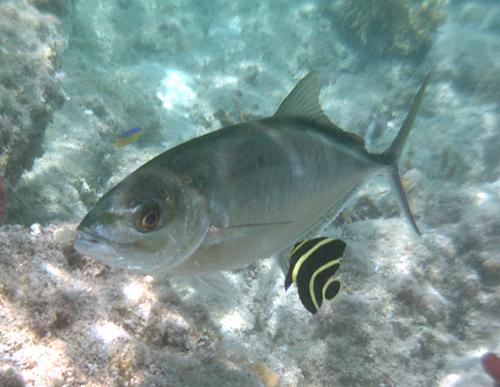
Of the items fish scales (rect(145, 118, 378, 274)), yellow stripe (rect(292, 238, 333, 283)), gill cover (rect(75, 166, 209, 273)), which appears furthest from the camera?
yellow stripe (rect(292, 238, 333, 283))

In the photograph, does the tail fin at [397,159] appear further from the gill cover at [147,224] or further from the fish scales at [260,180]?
the gill cover at [147,224]

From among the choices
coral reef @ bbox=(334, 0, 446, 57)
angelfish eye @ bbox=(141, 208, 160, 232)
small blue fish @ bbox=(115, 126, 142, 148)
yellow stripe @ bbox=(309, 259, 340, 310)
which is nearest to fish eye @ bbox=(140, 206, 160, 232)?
angelfish eye @ bbox=(141, 208, 160, 232)

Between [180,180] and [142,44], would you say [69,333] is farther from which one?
[142,44]

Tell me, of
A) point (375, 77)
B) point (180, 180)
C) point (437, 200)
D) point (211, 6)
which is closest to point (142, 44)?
point (211, 6)

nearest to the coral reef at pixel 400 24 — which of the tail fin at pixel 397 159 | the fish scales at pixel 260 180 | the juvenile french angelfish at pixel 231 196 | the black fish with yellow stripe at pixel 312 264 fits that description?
the tail fin at pixel 397 159

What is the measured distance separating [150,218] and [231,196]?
1.15 ft

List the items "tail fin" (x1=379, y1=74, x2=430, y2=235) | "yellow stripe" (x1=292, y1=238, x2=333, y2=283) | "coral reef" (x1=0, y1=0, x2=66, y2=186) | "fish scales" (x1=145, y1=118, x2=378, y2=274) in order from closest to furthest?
1. "fish scales" (x1=145, y1=118, x2=378, y2=274)
2. "yellow stripe" (x1=292, y1=238, x2=333, y2=283)
3. "tail fin" (x1=379, y1=74, x2=430, y2=235)
4. "coral reef" (x1=0, y1=0, x2=66, y2=186)

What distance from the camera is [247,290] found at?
4.04 meters

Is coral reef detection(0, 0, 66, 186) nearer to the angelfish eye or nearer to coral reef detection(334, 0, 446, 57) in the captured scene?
the angelfish eye

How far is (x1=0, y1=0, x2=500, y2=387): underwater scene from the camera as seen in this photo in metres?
1.25

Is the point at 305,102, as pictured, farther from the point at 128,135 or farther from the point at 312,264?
the point at 128,135

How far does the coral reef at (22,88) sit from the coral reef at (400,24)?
37.2 ft

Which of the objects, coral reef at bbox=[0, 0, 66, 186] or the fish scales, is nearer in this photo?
the fish scales

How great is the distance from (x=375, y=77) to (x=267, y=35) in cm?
579
